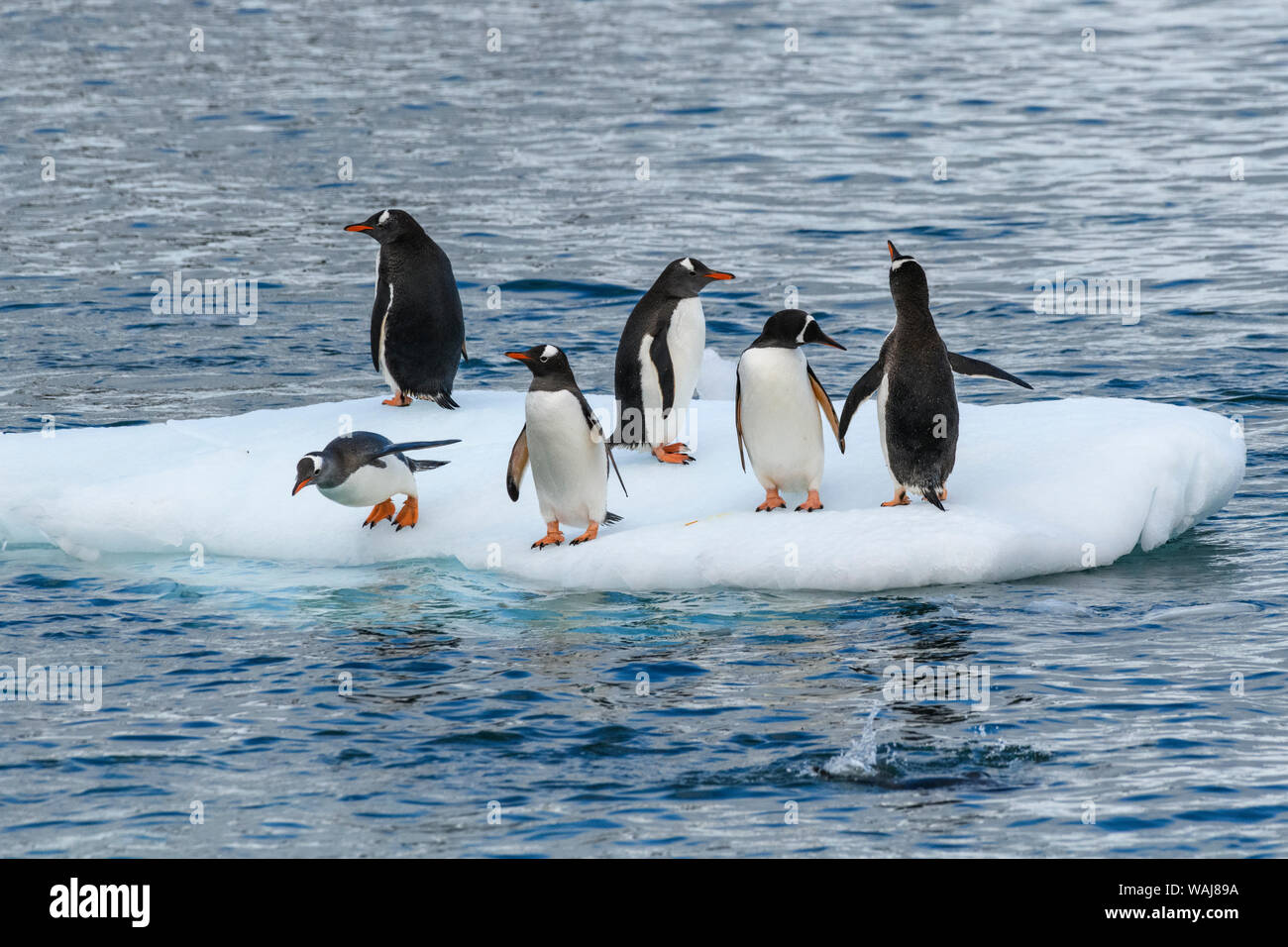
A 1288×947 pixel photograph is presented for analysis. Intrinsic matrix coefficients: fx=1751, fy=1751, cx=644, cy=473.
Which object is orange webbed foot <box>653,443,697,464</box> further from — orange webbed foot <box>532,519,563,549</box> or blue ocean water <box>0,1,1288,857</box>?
blue ocean water <box>0,1,1288,857</box>

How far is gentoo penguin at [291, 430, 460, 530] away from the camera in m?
8.20

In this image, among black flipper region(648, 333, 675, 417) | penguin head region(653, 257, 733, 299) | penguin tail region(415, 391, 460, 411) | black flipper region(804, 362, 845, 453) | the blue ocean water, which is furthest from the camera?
penguin tail region(415, 391, 460, 411)

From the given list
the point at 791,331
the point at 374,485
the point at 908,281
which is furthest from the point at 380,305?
the point at 908,281

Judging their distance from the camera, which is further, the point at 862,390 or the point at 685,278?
the point at 685,278

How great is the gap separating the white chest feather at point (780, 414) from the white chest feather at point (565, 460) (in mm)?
736

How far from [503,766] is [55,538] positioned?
153 inches

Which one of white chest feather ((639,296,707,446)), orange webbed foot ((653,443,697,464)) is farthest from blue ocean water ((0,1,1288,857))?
white chest feather ((639,296,707,446))

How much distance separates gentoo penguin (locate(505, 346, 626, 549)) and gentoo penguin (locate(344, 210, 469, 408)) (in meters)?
1.53

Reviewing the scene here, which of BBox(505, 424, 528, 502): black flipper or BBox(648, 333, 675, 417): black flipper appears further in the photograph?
BBox(648, 333, 675, 417): black flipper

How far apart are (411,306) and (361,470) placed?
1.52m

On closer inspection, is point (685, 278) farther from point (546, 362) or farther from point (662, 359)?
point (546, 362)

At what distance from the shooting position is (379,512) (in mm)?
8891

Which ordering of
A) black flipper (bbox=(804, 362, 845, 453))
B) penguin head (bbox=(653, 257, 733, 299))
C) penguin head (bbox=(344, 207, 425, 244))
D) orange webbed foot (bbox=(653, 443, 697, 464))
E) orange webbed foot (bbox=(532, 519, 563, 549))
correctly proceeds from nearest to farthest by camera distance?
black flipper (bbox=(804, 362, 845, 453)), orange webbed foot (bbox=(532, 519, 563, 549)), penguin head (bbox=(653, 257, 733, 299)), orange webbed foot (bbox=(653, 443, 697, 464)), penguin head (bbox=(344, 207, 425, 244))
